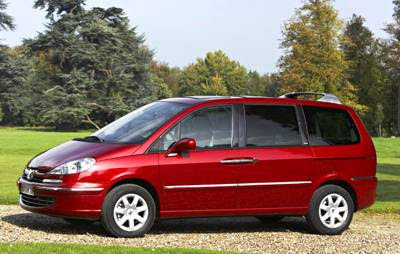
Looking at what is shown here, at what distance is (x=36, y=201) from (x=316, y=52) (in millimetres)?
52520

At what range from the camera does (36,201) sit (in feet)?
27.2

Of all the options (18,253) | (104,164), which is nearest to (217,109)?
(104,164)

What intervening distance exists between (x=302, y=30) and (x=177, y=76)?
55.0 m

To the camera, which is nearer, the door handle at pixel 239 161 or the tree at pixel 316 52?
the door handle at pixel 239 161

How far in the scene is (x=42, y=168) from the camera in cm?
822

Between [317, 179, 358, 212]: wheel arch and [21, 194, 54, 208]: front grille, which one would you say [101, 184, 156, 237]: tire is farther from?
[317, 179, 358, 212]: wheel arch

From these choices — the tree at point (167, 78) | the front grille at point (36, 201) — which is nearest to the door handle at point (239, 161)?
the front grille at point (36, 201)

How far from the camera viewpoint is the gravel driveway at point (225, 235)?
25.4 ft

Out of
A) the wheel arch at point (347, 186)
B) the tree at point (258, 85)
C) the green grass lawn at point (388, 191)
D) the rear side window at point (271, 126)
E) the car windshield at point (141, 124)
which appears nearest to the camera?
the car windshield at point (141, 124)

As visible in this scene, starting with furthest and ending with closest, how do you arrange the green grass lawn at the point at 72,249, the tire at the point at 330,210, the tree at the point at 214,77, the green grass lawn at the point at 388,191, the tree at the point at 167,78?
the tree at the point at 167,78 → the tree at the point at 214,77 → the green grass lawn at the point at 388,191 → the tire at the point at 330,210 → the green grass lawn at the point at 72,249

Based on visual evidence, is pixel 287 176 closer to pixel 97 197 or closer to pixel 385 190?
pixel 97 197

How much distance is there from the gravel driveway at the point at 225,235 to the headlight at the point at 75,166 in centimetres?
79

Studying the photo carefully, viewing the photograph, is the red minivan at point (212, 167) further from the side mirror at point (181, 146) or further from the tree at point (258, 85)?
the tree at point (258, 85)

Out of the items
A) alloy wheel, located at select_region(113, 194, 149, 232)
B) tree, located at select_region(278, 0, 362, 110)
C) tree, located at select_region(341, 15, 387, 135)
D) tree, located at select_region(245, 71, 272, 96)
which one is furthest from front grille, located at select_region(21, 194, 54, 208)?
tree, located at select_region(245, 71, 272, 96)
